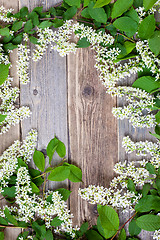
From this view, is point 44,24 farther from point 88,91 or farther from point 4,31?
point 88,91

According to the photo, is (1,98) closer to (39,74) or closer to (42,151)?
(39,74)

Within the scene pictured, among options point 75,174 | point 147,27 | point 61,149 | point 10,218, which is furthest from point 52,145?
point 147,27

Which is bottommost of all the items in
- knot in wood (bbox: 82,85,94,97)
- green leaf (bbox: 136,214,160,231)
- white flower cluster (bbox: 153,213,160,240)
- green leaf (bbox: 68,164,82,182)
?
white flower cluster (bbox: 153,213,160,240)

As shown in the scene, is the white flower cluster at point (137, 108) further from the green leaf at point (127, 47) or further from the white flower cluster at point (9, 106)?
the white flower cluster at point (9, 106)

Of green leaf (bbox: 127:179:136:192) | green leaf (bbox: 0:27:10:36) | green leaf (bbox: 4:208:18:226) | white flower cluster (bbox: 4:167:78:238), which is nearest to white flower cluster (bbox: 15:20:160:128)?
green leaf (bbox: 0:27:10:36)

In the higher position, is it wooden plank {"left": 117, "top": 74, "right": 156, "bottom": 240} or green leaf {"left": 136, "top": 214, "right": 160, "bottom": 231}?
wooden plank {"left": 117, "top": 74, "right": 156, "bottom": 240}

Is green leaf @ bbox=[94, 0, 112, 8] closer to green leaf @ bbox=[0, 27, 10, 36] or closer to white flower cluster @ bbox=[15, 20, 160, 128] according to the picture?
white flower cluster @ bbox=[15, 20, 160, 128]

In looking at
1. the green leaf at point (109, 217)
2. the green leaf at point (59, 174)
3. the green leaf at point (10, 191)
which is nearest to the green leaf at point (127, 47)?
the green leaf at point (59, 174)

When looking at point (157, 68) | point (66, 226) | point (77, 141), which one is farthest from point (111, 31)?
point (66, 226)
